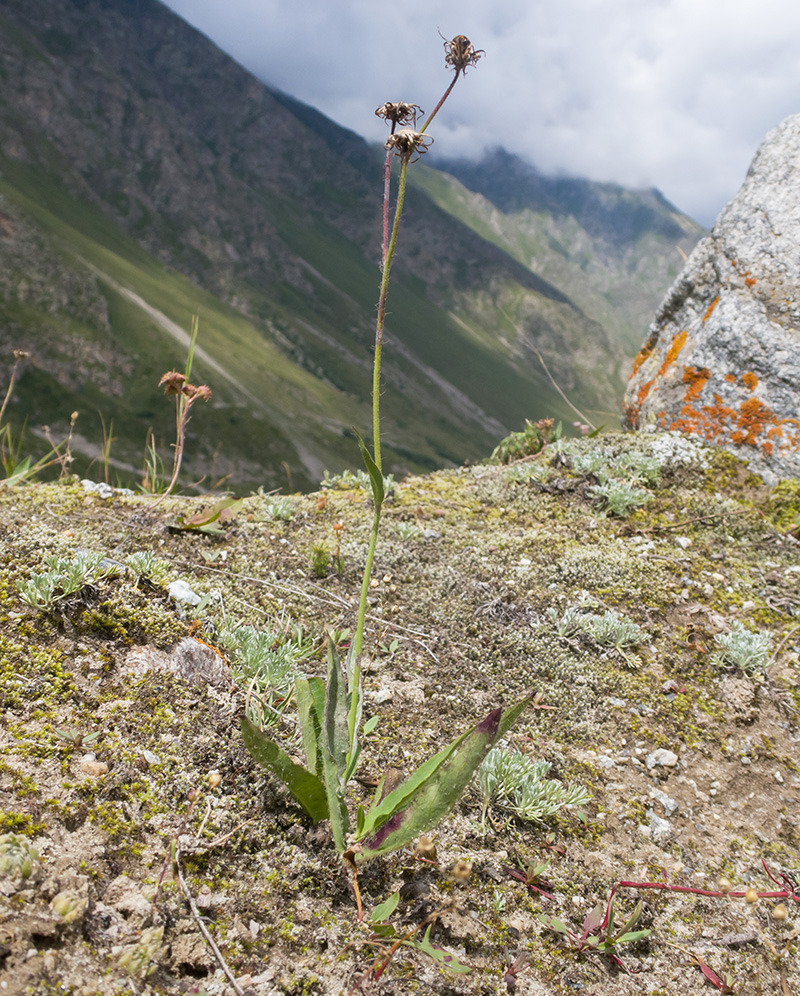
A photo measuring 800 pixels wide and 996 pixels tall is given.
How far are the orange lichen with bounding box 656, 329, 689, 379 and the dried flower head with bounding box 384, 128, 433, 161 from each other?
731 cm

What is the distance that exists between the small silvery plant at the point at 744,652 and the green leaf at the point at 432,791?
2931 millimetres

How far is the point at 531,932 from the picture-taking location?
271 centimetres

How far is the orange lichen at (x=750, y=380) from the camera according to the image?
7621mm

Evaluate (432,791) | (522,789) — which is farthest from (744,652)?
(432,791)

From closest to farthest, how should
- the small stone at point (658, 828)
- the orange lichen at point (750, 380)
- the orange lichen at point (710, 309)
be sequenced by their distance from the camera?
the small stone at point (658, 828), the orange lichen at point (750, 380), the orange lichen at point (710, 309)

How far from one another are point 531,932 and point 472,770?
37.7 inches

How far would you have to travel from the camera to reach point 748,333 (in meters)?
7.78

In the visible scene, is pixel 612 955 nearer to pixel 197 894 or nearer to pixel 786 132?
pixel 197 894

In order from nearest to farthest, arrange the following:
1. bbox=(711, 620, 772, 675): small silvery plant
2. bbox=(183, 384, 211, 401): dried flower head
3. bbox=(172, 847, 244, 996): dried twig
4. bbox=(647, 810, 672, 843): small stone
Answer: bbox=(172, 847, 244, 996): dried twig < bbox=(647, 810, 672, 843): small stone < bbox=(711, 620, 772, 675): small silvery plant < bbox=(183, 384, 211, 401): dried flower head

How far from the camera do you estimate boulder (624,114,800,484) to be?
7398 mm

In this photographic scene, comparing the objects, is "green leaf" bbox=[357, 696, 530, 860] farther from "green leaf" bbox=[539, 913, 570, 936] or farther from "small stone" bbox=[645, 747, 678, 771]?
"small stone" bbox=[645, 747, 678, 771]

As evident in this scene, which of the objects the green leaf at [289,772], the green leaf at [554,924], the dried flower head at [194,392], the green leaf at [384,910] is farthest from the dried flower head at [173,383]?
the green leaf at [554,924]

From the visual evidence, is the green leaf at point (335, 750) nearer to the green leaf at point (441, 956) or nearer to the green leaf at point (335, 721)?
the green leaf at point (335, 721)

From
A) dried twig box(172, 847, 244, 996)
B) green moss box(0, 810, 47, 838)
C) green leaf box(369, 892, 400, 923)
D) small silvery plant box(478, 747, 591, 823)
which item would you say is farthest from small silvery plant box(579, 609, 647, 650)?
green moss box(0, 810, 47, 838)
